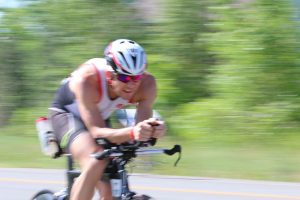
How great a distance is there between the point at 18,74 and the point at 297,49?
774cm

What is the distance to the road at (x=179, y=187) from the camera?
302 inches

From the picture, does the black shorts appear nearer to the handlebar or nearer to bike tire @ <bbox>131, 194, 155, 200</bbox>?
the handlebar

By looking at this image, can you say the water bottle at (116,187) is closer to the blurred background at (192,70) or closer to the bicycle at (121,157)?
the bicycle at (121,157)

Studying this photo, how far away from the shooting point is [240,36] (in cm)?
1369

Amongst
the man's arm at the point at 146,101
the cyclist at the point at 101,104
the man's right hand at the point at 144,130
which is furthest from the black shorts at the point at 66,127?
the man's right hand at the point at 144,130

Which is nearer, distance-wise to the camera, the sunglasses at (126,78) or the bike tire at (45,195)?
the sunglasses at (126,78)

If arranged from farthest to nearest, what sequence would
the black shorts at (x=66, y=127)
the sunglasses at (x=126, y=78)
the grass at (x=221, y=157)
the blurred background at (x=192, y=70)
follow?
1. the blurred background at (x=192, y=70)
2. the grass at (x=221, y=157)
3. the black shorts at (x=66, y=127)
4. the sunglasses at (x=126, y=78)

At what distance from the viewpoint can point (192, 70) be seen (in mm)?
16109

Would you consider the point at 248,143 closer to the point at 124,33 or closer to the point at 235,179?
the point at 235,179

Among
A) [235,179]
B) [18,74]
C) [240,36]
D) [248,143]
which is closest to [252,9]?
[240,36]

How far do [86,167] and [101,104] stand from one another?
1.72ft

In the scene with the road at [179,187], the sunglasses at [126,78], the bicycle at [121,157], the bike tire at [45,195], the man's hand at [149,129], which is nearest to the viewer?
the man's hand at [149,129]

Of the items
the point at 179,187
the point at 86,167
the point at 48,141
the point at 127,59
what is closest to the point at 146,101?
the point at 127,59

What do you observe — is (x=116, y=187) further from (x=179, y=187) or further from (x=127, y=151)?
(x=179, y=187)
